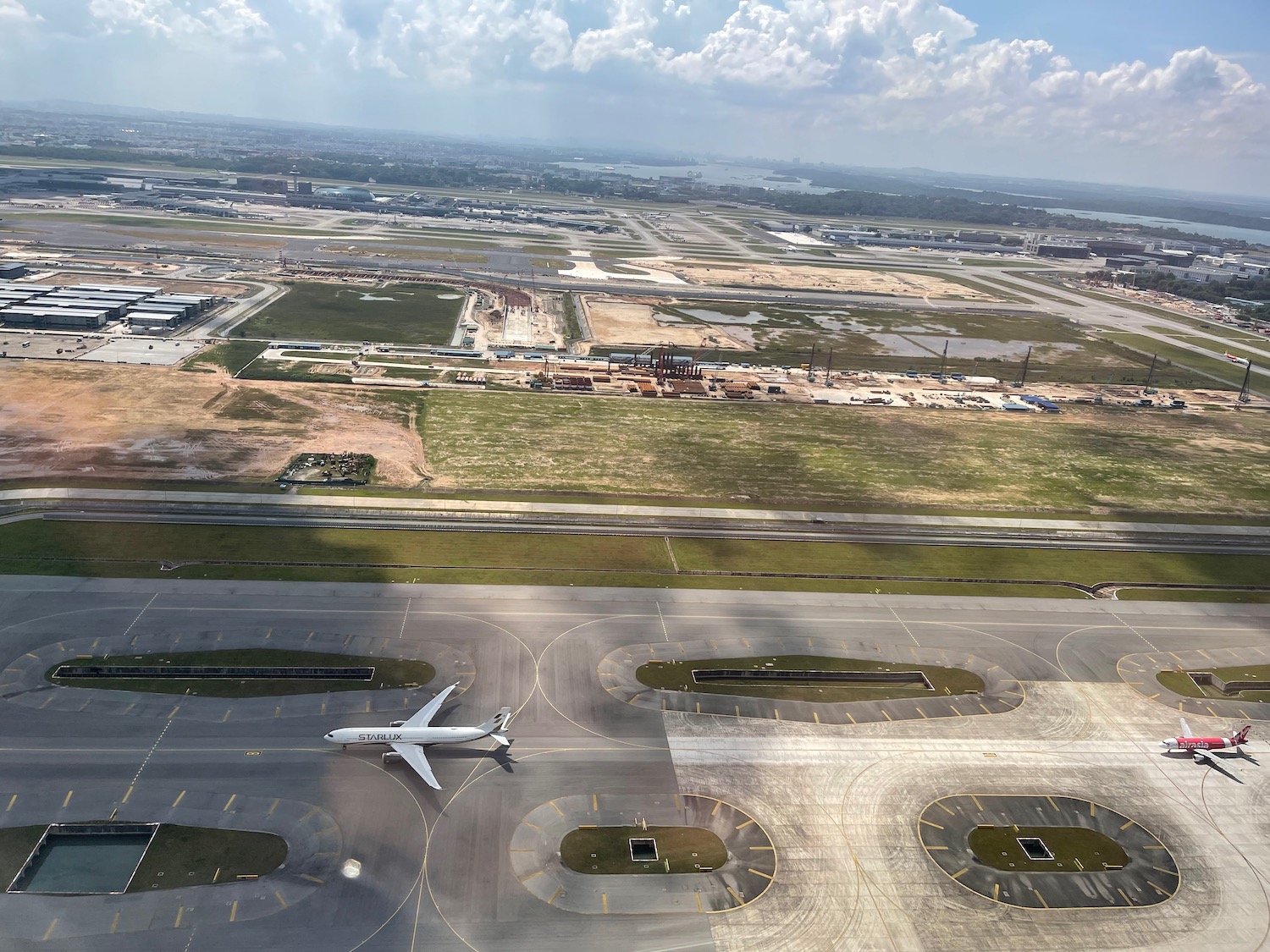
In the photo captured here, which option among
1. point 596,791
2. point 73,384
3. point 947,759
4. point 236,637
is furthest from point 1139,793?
point 73,384

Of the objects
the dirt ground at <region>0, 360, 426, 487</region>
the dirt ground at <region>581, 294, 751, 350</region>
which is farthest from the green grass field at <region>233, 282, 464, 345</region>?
the dirt ground at <region>581, 294, 751, 350</region>

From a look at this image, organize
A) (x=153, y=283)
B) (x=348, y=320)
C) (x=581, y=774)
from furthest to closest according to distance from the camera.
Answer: (x=153, y=283)
(x=348, y=320)
(x=581, y=774)

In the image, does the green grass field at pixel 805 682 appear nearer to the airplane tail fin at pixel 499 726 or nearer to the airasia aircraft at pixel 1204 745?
the airplane tail fin at pixel 499 726

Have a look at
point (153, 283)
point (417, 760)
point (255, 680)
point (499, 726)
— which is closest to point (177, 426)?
point (255, 680)

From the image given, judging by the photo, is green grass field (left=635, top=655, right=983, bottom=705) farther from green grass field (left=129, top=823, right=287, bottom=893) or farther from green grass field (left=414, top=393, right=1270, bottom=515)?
green grass field (left=414, top=393, right=1270, bottom=515)

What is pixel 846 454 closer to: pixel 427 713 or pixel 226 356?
pixel 427 713
